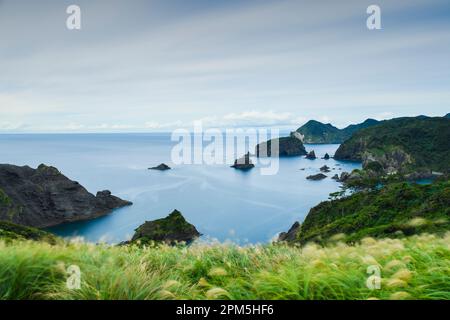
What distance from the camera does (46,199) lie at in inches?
3979

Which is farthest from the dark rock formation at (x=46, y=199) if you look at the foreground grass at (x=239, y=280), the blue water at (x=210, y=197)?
the foreground grass at (x=239, y=280)

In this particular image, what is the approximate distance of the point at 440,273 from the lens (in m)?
4.04

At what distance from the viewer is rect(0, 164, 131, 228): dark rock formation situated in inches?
3733

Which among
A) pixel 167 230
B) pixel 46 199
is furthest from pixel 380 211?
pixel 46 199

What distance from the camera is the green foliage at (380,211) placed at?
47.4 meters

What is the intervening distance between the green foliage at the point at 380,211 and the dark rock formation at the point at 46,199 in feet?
212

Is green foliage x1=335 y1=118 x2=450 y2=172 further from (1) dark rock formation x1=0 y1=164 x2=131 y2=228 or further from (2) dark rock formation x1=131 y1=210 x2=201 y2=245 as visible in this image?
(1) dark rock formation x1=0 y1=164 x2=131 y2=228

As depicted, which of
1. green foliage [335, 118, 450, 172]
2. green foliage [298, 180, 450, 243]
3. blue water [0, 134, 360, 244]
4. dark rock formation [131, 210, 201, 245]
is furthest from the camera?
green foliage [335, 118, 450, 172]

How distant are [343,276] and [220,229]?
8888 centimetres

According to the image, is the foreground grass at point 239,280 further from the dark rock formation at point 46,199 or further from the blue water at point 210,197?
the dark rock formation at point 46,199

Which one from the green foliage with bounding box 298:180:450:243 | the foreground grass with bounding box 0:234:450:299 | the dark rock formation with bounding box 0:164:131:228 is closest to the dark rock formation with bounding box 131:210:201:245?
the green foliage with bounding box 298:180:450:243

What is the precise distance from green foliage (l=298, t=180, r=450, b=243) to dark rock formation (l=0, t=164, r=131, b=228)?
2547 inches
